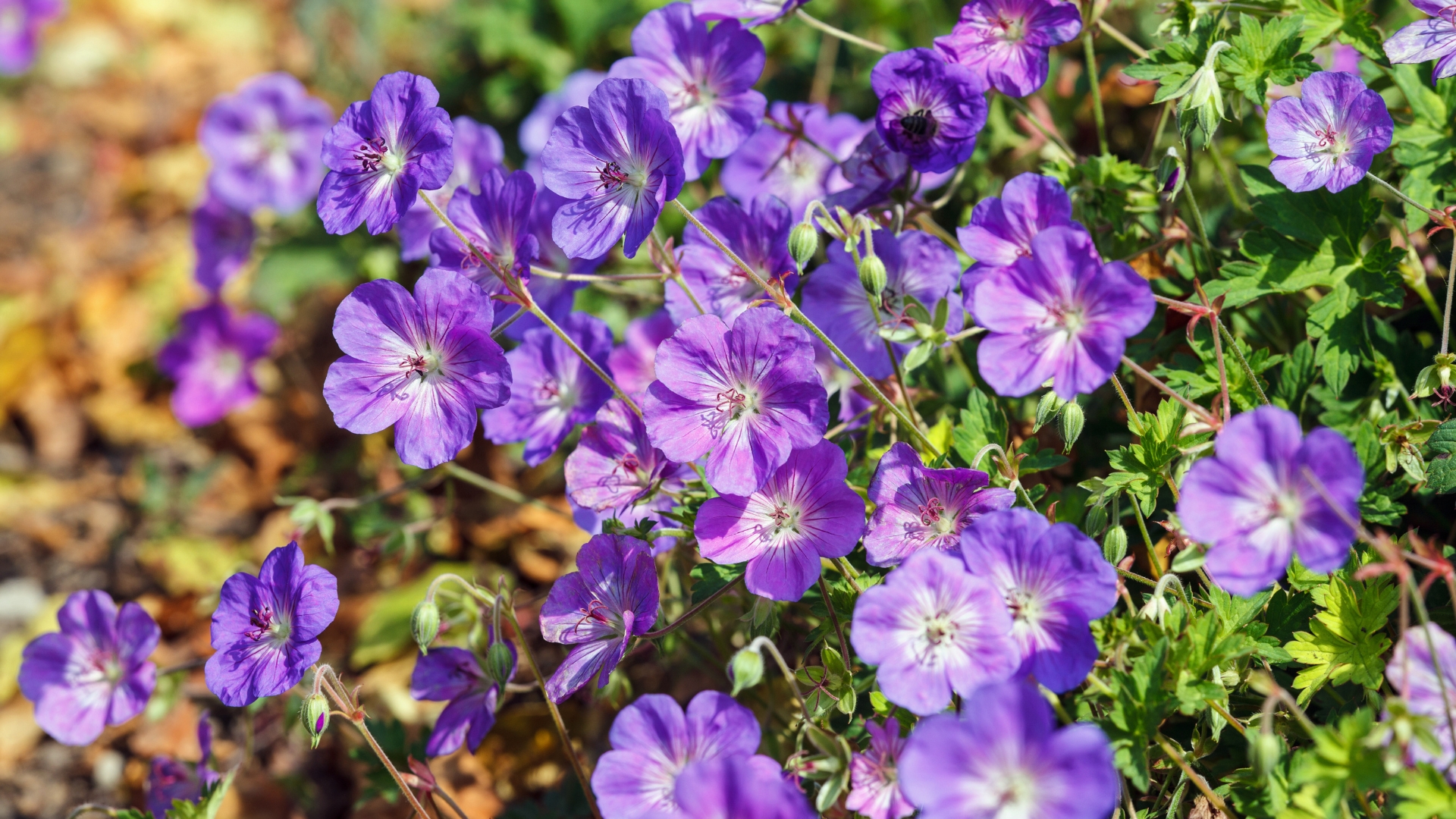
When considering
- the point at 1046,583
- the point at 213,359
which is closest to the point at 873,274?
the point at 1046,583

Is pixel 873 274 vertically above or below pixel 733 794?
above

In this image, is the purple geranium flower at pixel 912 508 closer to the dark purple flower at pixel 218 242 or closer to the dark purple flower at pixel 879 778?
the dark purple flower at pixel 879 778

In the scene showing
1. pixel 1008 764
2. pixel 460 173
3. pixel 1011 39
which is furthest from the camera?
pixel 460 173

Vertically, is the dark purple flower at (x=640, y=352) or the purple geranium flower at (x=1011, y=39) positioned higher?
the purple geranium flower at (x=1011, y=39)

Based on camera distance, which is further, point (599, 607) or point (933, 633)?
point (599, 607)

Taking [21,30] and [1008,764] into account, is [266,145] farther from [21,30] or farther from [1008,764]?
[1008,764]

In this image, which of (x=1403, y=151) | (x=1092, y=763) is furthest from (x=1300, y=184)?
(x=1092, y=763)

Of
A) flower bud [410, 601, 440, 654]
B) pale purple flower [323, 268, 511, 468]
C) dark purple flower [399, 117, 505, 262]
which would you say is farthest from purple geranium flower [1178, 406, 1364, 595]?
dark purple flower [399, 117, 505, 262]

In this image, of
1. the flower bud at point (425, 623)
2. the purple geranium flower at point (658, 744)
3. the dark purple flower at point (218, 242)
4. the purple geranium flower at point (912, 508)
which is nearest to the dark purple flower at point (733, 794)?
the purple geranium flower at point (658, 744)
